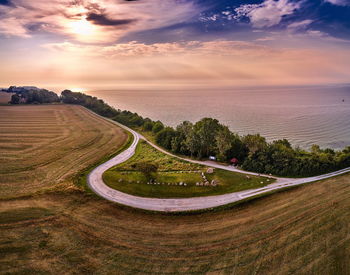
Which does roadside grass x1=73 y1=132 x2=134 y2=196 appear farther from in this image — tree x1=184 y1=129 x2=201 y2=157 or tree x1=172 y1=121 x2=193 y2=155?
tree x1=184 y1=129 x2=201 y2=157

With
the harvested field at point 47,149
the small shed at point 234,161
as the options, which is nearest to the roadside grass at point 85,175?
the harvested field at point 47,149

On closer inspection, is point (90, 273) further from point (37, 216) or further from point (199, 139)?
point (199, 139)

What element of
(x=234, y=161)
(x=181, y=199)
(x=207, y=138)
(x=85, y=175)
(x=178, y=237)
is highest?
(x=207, y=138)

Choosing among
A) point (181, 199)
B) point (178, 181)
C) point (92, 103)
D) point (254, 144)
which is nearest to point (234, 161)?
point (254, 144)

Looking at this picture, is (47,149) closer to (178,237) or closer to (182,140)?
(182,140)

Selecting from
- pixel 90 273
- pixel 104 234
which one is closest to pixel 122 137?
pixel 104 234
